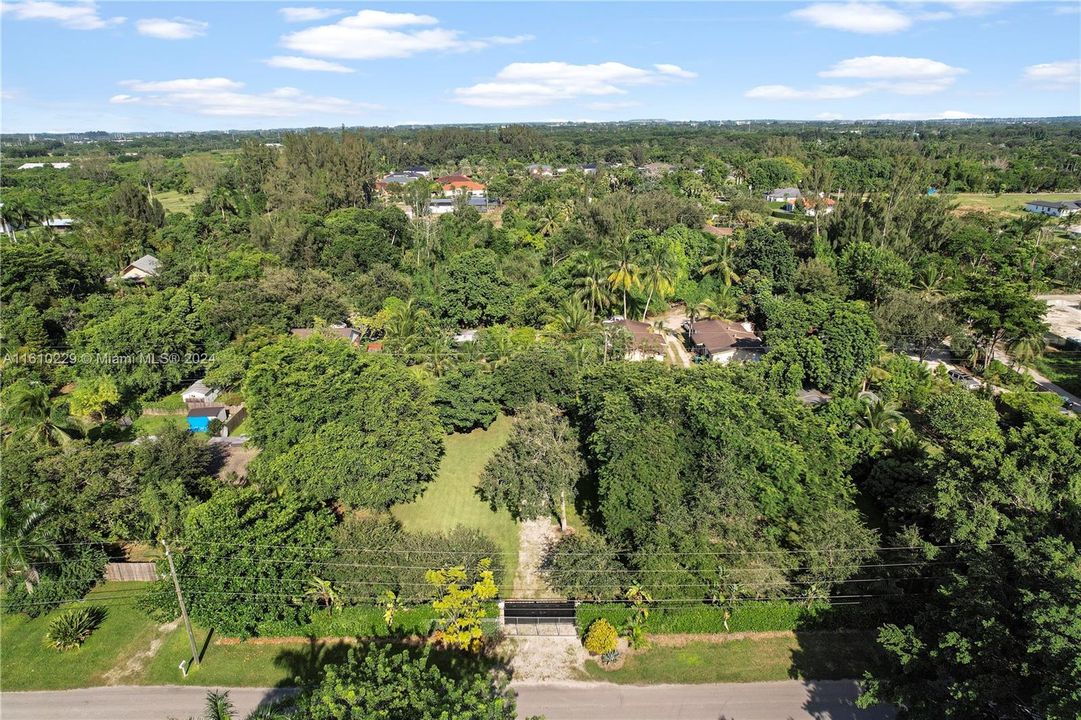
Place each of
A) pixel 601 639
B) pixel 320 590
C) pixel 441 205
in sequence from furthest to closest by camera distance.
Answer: pixel 441 205 → pixel 320 590 → pixel 601 639

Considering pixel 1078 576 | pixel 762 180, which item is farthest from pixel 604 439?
pixel 762 180

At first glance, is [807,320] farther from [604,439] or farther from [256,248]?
[256,248]

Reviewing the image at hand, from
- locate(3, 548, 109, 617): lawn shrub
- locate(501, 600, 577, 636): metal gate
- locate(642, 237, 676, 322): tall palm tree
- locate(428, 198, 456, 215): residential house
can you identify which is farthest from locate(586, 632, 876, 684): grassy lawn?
locate(428, 198, 456, 215): residential house

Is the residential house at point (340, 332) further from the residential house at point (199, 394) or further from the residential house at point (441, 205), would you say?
the residential house at point (441, 205)

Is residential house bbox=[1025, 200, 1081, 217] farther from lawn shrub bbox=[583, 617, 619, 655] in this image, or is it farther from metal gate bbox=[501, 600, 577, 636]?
metal gate bbox=[501, 600, 577, 636]

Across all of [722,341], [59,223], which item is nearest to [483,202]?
[59,223]

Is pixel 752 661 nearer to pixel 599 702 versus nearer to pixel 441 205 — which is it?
pixel 599 702

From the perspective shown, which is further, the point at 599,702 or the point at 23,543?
the point at 23,543
